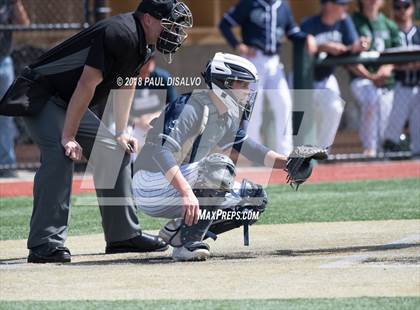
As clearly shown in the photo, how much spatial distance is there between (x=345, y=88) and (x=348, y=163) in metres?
2.29

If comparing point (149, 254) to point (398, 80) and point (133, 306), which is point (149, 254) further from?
point (398, 80)

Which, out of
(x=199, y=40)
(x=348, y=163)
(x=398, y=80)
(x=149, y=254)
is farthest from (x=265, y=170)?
(x=149, y=254)

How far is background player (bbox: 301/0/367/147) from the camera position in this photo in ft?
42.7

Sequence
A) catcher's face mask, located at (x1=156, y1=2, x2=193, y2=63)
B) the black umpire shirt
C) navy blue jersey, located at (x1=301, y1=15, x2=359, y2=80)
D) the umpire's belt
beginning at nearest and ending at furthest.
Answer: the black umpire shirt → catcher's face mask, located at (x1=156, y1=2, x2=193, y2=63) → the umpire's belt → navy blue jersey, located at (x1=301, y1=15, x2=359, y2=80)

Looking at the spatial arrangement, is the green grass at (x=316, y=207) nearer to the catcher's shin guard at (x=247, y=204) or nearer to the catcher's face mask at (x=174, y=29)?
the catcher's shin guard at (x=247, y=204)

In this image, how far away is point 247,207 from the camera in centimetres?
679

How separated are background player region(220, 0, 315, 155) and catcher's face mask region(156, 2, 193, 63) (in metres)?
5.98

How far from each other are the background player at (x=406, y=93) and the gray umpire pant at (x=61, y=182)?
7.34 metres

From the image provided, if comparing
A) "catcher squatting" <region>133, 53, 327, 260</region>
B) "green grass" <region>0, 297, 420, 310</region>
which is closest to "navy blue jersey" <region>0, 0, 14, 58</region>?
"catcher squatting" <region>133, 53, 327, 260</region>

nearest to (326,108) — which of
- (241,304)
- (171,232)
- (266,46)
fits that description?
(266,46)

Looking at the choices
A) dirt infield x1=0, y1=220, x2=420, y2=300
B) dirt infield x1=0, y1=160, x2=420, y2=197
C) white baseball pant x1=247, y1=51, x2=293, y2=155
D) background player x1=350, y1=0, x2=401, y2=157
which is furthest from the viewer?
background player x1=350, y1=0, x2=401, y2=157

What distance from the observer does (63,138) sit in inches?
259

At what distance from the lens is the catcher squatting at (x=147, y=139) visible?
645cm

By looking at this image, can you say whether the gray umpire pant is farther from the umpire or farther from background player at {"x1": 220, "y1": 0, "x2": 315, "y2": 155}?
background player at {"x1": 220, "y1": 0, "x2": 315, "y2": 155}
